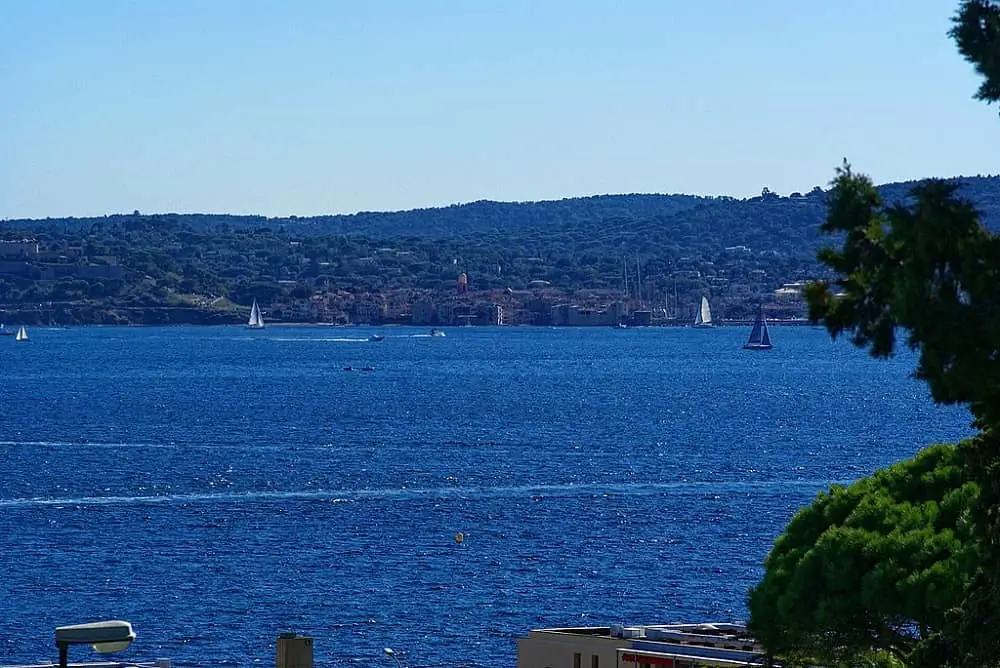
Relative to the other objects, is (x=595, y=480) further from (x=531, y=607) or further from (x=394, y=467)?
(x=531, y=607)

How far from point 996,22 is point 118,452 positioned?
9155cm

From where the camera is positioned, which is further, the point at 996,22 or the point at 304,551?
the point at 304,551

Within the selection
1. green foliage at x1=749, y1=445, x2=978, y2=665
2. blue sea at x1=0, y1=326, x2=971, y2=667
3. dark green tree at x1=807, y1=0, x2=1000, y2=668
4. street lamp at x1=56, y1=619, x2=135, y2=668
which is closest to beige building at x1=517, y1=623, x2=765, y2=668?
green foliage at x1=749, y1=445, x2=978, y2=665

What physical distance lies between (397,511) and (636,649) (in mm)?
47112

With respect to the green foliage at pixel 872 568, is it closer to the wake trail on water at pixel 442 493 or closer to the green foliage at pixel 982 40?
the green foliage at pixel 982 40

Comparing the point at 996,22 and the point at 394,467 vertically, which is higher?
the point at 996,22

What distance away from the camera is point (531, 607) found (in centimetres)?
5572

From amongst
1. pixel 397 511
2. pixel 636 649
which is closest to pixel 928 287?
pixel 636 649

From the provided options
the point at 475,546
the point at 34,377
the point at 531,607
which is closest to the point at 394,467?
the point at 475,546

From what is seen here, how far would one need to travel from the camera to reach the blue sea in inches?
2111

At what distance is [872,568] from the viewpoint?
23328mm

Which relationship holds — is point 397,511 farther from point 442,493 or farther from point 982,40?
point 982,40

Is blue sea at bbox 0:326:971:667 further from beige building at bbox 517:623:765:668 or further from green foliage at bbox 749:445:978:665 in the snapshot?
green foliage at bbox 749:445:978:665

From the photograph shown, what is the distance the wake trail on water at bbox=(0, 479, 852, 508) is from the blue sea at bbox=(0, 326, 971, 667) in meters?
0.31
